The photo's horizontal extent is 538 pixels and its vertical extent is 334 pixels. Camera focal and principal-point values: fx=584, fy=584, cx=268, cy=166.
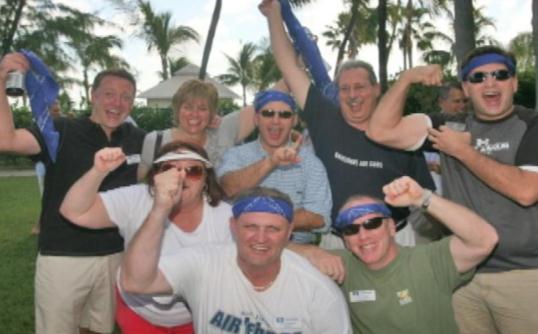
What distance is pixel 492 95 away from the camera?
3539 millimetres

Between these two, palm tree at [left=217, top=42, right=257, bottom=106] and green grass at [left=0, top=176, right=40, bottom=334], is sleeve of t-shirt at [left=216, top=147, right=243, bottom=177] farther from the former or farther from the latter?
palm tree at [left=217, top=42, right=257, bottom=106]

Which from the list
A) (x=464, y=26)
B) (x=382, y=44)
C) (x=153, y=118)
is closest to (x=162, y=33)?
(x=153, y=118)

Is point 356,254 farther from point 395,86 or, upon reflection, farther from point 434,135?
point 395,86

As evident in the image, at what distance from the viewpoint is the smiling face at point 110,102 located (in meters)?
4.43

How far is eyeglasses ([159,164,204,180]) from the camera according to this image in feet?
11.5

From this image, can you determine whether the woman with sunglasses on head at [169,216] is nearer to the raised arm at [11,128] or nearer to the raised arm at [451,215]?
the raised arm at [11,128]

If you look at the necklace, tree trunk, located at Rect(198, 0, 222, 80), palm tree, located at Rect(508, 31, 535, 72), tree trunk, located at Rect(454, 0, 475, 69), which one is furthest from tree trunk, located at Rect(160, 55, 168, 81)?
the necklace

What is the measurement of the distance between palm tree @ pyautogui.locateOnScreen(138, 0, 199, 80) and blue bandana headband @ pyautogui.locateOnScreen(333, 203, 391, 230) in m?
48.8

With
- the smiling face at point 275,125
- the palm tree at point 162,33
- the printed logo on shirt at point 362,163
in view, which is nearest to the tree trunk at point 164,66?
the palm tree at point 162,33

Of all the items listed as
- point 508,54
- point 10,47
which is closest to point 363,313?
point 508,54

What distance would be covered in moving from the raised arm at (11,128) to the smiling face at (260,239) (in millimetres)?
1788

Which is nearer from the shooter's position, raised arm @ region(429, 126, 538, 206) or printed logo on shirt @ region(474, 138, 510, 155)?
raised arm @ region(429, 126, 538, 206)

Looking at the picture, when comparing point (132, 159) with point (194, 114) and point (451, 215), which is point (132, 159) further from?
point (451, 215)

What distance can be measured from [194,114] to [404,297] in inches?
84.4
